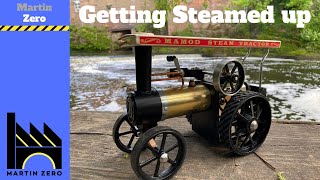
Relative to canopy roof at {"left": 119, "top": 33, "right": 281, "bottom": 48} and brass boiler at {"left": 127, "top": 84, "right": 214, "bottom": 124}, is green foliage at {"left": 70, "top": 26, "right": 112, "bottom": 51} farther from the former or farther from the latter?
canopy roof at {"left": 119, "top": 33, "right": 281, "bottom": 48}

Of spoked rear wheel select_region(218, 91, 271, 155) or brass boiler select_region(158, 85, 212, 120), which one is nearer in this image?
brass boiler select_region(158, 85, 212, 120)

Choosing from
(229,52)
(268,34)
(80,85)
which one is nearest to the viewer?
(80,85)

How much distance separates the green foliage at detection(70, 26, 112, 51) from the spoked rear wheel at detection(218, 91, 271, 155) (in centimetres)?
2821

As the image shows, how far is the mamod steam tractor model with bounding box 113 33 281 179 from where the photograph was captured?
318 centimetres

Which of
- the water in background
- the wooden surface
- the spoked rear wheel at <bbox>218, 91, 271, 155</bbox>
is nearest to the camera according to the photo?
the wooden surface

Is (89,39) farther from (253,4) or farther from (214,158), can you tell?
(214,158)

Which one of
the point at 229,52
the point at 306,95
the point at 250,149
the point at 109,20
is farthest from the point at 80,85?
the point at 109,20

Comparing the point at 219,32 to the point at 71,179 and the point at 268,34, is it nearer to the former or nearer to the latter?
the point at 268,34

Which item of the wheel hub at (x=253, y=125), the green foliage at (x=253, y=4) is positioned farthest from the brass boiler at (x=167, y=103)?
the green foliage at (x=253, y=4)

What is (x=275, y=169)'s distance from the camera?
3.58m

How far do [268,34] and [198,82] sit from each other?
29315 mm

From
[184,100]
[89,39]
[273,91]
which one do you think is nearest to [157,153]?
[184,100]

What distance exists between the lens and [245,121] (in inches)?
150

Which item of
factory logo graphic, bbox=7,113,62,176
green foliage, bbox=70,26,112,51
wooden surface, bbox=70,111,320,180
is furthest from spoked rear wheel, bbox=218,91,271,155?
green foliage, bbox=70,26,112,51
